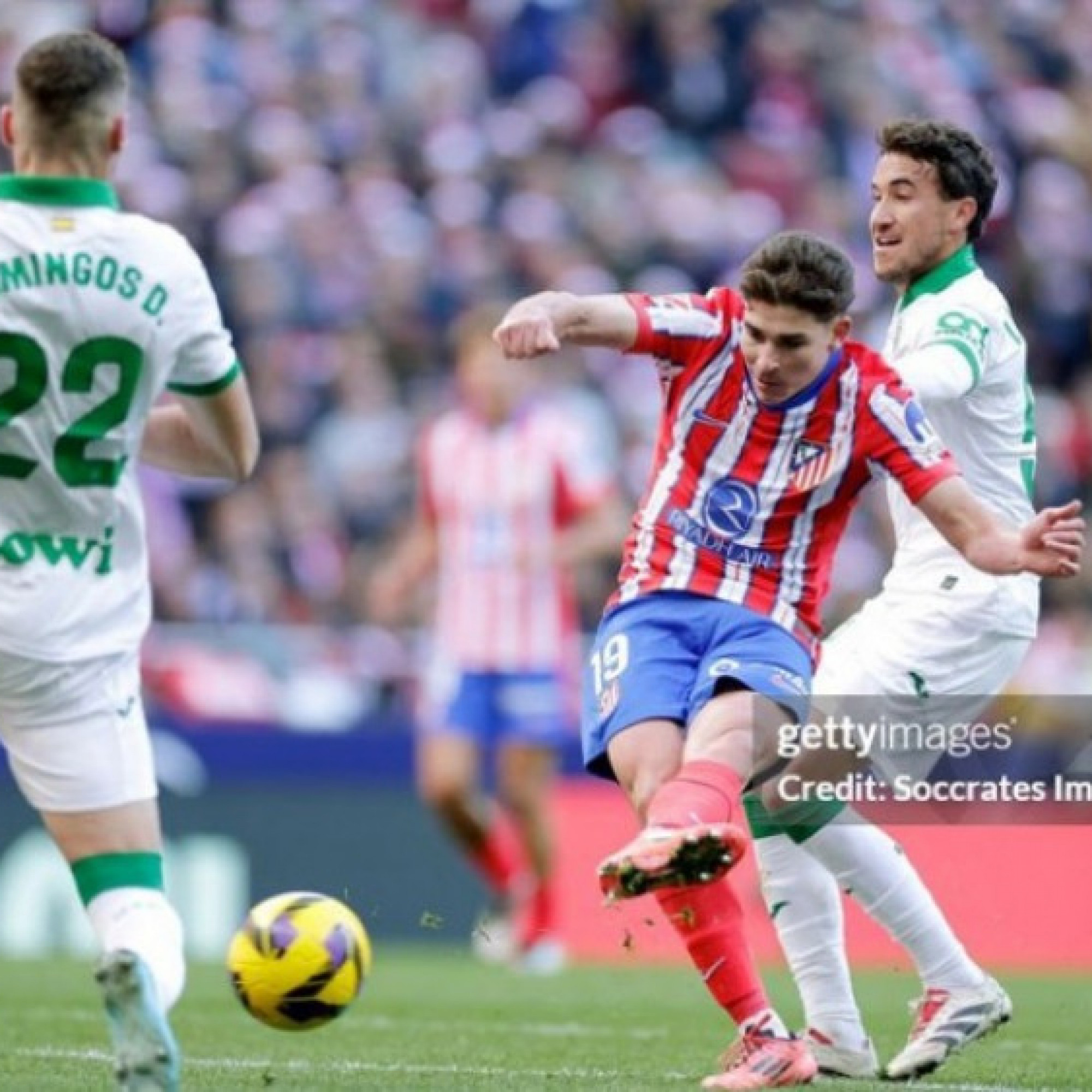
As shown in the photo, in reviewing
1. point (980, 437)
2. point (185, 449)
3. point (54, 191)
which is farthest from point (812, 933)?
point (54, 191)

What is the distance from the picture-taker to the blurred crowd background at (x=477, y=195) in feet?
50.9

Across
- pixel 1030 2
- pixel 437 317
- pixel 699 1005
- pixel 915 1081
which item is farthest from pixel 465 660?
pixel 1030 2

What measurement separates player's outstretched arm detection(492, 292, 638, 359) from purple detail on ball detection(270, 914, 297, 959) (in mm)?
1447

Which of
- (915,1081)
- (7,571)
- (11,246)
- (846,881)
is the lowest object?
(915,1081)

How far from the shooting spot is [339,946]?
6719 millimetres

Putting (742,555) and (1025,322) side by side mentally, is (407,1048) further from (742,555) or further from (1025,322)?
(1025,322)

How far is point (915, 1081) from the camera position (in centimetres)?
739

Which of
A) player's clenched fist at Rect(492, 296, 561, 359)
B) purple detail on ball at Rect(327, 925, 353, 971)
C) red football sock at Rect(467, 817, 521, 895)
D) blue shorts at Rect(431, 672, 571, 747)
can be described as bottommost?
red football sock at Rect(467, 817, 521, 895)

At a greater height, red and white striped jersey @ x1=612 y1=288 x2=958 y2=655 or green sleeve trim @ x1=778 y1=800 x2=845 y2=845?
red and white striped jersey @ x1=612 y1=288 x2=958 y2=655

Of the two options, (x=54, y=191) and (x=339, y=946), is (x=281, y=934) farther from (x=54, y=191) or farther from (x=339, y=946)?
(x=54, y=191)

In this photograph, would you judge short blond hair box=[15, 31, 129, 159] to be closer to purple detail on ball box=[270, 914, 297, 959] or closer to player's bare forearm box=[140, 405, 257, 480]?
player's bare forearm box=[140, 405, 257, 480]

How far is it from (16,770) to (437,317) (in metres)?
11.6

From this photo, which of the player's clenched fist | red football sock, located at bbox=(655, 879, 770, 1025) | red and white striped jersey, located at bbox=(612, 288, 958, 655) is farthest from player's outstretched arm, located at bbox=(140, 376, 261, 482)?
red football sock, located at bbox=(655, 879, 770, 1025)

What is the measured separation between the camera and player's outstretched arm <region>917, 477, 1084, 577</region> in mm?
6707
